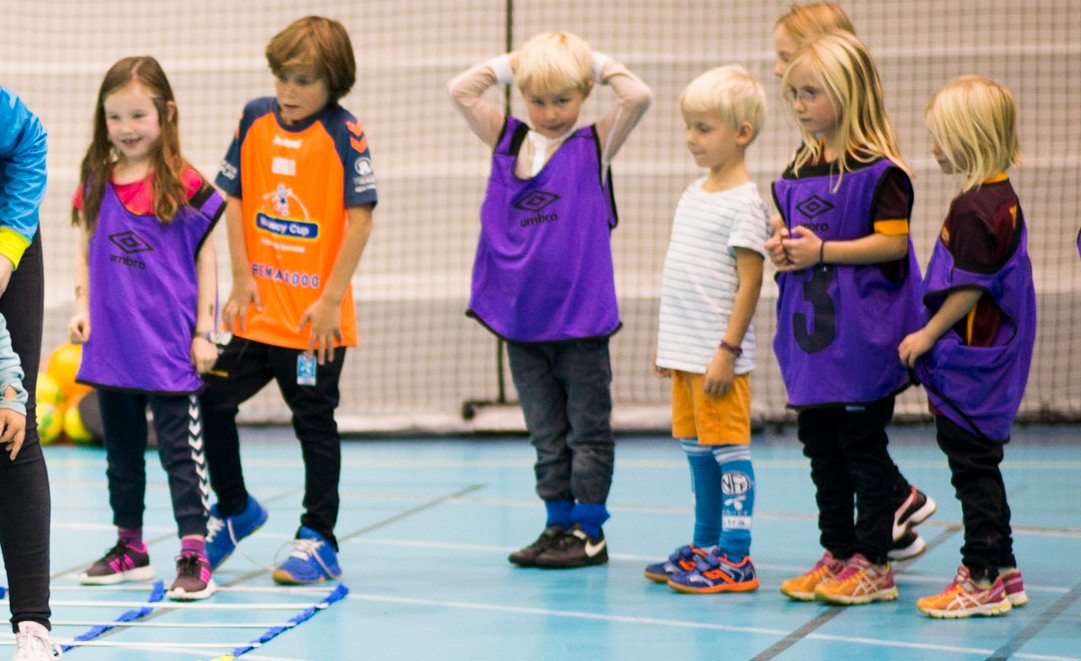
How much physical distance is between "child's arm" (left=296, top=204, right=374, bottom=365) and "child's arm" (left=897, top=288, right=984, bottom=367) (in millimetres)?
1462

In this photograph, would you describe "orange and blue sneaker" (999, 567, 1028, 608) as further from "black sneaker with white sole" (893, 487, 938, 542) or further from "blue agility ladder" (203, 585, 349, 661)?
"blue agility ladder" (203, 585, 349, 661)

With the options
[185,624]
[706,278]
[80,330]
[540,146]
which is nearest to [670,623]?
[706,278]

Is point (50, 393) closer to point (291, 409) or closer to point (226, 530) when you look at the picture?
point (226, 530)

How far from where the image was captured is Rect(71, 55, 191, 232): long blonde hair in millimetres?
3693

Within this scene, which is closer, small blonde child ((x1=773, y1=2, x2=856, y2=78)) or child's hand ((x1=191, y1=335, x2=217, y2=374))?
child's hand ((x1=191, y1=335, x2=217, y2=374))

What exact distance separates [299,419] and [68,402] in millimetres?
3100

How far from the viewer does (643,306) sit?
286 inches

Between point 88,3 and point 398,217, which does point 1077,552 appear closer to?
point 398,217

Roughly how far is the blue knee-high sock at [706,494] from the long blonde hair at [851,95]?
0.86 metres

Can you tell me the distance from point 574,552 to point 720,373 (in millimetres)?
768

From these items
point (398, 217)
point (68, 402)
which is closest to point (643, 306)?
point (398, 217)

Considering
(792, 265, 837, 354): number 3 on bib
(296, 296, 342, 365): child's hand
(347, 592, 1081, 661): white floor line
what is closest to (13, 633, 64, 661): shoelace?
(347, 592, 1081, 661): white floor line

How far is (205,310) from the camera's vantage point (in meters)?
3.74

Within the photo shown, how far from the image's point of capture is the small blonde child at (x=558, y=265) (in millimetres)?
3936
